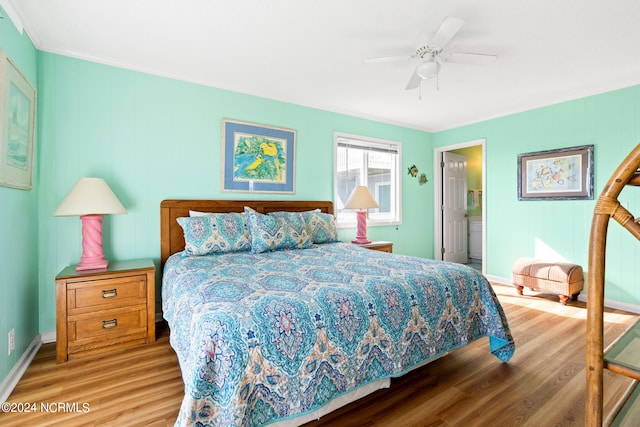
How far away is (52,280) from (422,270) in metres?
3.01

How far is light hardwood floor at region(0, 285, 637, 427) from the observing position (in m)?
1.61

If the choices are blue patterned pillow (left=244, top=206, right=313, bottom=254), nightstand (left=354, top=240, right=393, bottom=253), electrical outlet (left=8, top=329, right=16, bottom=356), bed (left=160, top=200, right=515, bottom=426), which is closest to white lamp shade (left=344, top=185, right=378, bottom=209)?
nightstand (left=354, top=240, right=393, bottom=253)

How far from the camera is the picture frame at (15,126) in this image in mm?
1798

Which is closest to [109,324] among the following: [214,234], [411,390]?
[214,234]

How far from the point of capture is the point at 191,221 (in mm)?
2732

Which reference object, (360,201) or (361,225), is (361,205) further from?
(361,225)

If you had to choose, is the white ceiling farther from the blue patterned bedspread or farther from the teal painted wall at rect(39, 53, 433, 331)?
the blue patterned bedspread

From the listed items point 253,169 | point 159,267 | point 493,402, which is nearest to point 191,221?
point 159,267

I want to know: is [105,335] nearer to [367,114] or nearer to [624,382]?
[624,382]

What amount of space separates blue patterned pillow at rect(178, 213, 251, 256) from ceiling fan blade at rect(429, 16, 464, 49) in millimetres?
2193

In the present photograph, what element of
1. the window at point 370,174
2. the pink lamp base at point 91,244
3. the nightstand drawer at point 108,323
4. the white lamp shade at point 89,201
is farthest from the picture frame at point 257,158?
the nightstand drawer at point 108,323

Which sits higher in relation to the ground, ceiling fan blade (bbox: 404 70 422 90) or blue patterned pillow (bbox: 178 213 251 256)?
ceiling fan blade (bbox: 404 70 422 90)

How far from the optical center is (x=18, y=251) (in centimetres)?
208

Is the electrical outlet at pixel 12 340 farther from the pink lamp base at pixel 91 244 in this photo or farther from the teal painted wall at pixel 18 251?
the pink lamp base at pixel 91 244
